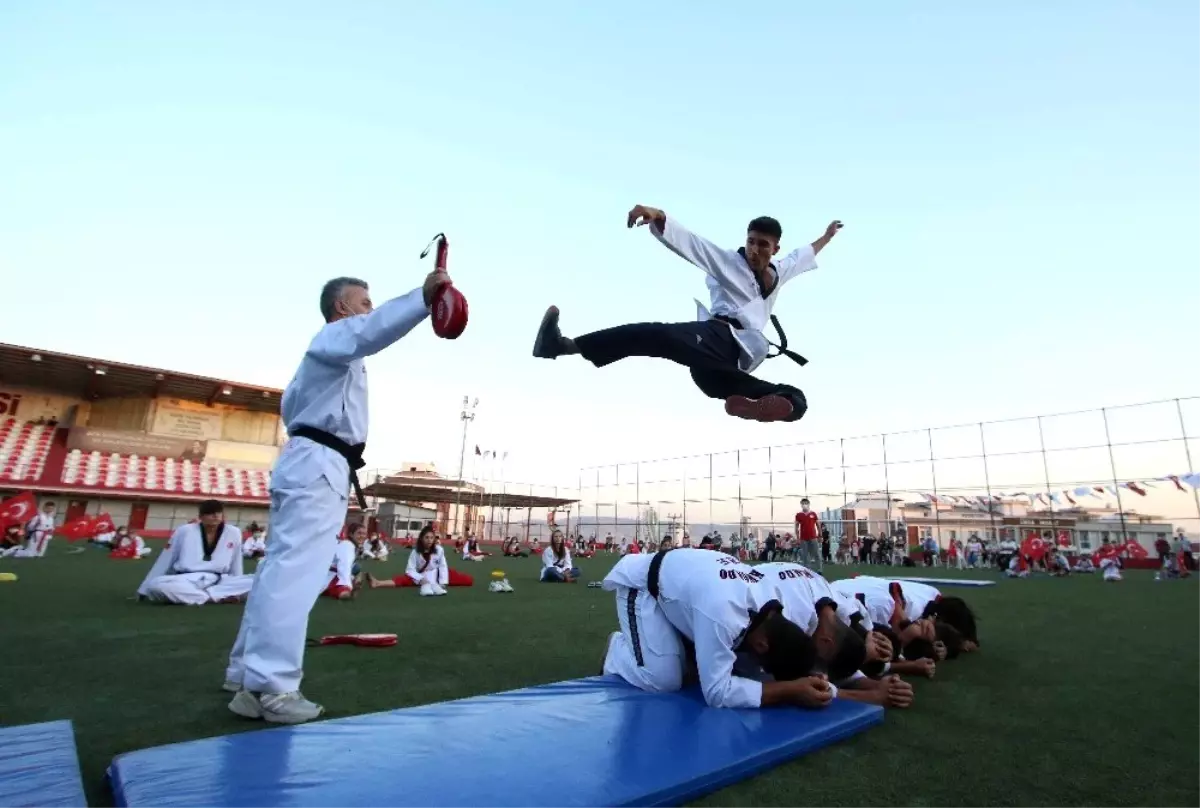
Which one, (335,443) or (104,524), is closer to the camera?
(335,443)

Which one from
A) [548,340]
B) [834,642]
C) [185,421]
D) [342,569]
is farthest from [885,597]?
[185,421]

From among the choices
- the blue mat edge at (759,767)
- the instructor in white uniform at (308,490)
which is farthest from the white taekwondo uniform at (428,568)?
the blue mat edge at (759,767)

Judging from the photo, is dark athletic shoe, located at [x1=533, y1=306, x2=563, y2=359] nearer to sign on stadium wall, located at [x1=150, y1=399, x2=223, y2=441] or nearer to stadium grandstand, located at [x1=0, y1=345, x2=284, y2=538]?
stadium grandstand, located at [x1=0, y1=345, x2=284, y2=538]

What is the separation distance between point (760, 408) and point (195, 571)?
6996 mm

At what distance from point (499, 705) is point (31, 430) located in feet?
113

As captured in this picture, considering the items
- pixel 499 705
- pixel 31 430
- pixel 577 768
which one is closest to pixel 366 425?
pixel 499 705

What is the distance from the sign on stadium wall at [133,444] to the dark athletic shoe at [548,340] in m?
32.1

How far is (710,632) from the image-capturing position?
9.48 ft

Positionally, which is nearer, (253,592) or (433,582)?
(253,592)

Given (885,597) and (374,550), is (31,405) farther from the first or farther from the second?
(885,597)

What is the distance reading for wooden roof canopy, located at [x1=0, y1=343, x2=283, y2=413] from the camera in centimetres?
2584

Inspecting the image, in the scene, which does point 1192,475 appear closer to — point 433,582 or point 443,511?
point 433,582

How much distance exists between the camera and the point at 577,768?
205 centimetres

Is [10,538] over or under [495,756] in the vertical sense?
over
